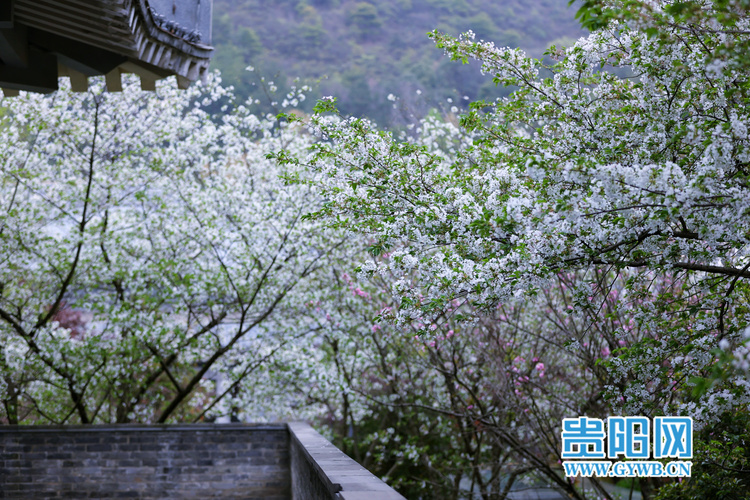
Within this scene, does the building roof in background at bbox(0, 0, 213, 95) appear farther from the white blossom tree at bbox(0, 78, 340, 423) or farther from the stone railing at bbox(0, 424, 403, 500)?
the stone railing at bbox(0, 424, 403, 500)

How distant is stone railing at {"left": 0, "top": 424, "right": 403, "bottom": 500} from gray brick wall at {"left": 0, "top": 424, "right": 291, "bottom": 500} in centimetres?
1

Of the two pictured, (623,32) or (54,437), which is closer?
(623,32)

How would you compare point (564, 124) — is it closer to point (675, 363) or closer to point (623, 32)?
point (623, 32)

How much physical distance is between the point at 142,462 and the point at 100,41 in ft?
16.6

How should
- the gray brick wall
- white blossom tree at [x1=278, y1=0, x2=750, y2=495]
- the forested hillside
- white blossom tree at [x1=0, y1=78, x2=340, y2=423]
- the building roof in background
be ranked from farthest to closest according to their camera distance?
the forested hillside → white blossom tree at [x1=0, y1=78, x2=340, y2=423] → the gray brick wall → the building roof in background → white blossom tree at [x1=278, y1=0, x2=750, y2=495]

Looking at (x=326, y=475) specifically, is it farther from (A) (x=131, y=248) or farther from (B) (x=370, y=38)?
(B) (x=370, y=38)

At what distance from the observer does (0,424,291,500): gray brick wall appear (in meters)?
7.86

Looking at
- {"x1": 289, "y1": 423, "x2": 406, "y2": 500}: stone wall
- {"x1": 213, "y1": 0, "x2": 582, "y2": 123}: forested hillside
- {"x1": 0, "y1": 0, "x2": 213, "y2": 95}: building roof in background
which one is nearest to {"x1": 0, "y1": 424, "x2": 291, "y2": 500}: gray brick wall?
{"x1": 289, "y1": 423, "x2": 406, "y2": 500}: stone wall

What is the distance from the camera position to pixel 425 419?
392 inches

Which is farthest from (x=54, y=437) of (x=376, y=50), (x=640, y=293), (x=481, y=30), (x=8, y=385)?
(x=376, y=50)

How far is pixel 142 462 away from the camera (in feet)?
26.2

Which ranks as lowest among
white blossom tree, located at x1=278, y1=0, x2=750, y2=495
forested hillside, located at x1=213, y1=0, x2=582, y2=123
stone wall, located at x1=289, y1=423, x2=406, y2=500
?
stone wall, located at x1=289, y1=423, x2=406, y2=500

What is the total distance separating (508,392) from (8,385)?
6.18 metres

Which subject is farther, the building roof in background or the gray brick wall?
the gray brick wall
